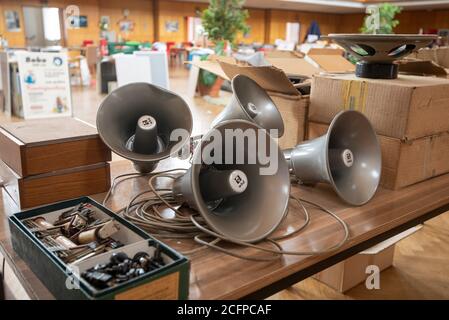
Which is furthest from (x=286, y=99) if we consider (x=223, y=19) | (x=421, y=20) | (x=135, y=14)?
(x=421, y=20)

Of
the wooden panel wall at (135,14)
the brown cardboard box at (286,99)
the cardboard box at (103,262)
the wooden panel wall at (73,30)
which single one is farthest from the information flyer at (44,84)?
the wooden panel wall at (135,14)

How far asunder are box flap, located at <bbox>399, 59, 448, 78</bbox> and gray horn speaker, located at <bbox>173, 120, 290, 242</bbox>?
1198 millimetres

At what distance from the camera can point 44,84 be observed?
5.41 metres

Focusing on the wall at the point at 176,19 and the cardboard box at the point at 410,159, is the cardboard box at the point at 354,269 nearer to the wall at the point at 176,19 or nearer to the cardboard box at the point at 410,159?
the cardboard box at the point at 410,159

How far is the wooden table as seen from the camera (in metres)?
0.89

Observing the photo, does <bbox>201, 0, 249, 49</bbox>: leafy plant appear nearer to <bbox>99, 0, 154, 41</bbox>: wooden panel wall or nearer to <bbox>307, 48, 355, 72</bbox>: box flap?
<bbox>307, 48, 355, 72</bbox>: box flap

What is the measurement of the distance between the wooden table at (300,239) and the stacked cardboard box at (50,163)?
0.25ft

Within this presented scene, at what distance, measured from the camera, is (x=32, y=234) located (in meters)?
0.92

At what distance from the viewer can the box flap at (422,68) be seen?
1.94 metres

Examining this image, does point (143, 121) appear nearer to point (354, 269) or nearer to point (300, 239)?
point (300, 239)

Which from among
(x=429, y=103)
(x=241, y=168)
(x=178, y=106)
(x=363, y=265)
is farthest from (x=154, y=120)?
(x=363, y=265)

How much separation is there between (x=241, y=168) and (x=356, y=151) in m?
0.49

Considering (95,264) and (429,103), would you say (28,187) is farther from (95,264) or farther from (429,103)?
(429,103)

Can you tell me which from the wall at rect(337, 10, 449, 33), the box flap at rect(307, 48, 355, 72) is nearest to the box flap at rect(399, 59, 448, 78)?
the box flap at rect(307, 48, 355, 72)
